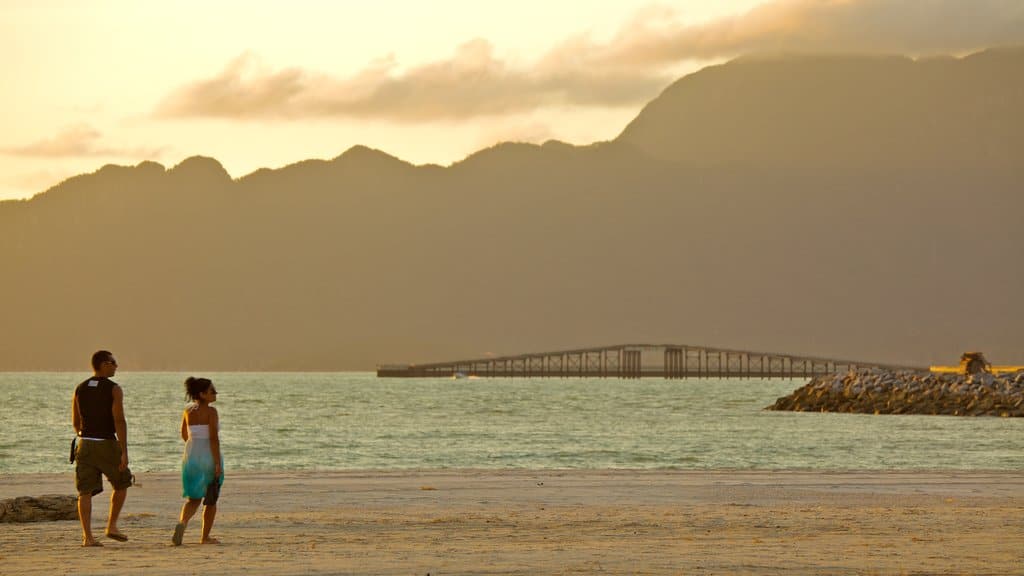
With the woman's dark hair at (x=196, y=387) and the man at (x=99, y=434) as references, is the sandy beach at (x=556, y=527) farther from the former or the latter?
the woman's dark hair at (x=196, y=387)

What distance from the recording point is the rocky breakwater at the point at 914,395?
324ft

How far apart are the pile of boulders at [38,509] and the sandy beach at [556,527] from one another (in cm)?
35

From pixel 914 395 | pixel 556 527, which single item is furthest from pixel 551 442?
pixel 914 395

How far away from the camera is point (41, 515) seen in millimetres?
18844

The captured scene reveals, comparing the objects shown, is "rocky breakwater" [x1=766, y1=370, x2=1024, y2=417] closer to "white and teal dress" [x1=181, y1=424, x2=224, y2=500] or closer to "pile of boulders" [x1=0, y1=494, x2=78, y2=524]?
"pile of boulders" [x1=0, y1=494, x2=78, y2=524]

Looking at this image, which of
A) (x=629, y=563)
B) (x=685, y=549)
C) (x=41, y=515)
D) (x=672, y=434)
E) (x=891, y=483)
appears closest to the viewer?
(x=629, y=563)

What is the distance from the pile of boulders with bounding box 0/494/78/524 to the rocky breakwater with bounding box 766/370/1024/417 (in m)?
83.1

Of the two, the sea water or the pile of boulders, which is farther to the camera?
the sea water

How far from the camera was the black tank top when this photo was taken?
15.5 m

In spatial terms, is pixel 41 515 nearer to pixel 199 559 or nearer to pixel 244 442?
pixel 199 559

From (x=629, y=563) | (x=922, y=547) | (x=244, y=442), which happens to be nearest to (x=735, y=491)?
(x=922, y=547)

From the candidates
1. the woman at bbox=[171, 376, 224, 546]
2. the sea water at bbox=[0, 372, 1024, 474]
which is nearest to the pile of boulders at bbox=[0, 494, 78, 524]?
the woman at bbox=[171, 376, 224, 546]

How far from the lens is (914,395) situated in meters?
107

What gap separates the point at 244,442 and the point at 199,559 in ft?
160
